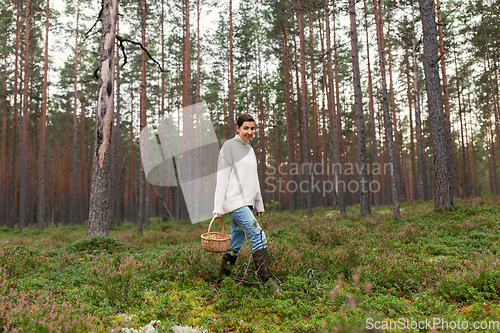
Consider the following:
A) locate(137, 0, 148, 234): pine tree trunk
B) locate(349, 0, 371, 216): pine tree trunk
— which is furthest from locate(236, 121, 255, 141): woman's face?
locate(137, 0, 148, 234): pine tree trunk

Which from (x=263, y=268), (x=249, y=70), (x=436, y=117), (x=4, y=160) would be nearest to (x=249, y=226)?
(x=263, y=268)

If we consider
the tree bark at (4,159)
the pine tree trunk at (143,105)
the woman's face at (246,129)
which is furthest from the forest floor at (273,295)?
the tree bark at (4,159)

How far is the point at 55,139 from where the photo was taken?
30750 mm

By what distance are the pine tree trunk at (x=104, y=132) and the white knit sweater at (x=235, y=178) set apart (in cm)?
540

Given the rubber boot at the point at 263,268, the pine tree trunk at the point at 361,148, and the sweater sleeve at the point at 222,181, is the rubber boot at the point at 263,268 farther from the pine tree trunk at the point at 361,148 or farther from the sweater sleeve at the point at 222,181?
the pine tree trunk at the point at 361,148

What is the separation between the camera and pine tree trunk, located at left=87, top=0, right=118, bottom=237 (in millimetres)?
7574

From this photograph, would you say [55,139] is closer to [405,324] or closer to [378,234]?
[378,234]

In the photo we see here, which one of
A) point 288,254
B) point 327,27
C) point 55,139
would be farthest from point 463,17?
point 55,139

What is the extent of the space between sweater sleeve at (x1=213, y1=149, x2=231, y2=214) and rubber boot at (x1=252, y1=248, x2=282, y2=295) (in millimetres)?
782

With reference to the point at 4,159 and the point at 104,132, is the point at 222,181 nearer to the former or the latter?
the point at 104,132

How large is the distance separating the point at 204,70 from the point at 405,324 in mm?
26338

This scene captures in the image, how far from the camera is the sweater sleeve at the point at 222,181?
12.1 ft

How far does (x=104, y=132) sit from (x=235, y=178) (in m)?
5.74

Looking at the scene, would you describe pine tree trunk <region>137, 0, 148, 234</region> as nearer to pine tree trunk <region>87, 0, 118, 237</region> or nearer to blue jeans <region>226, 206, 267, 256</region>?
pine tree trunk <region>87, 0, 118, 237</region>
